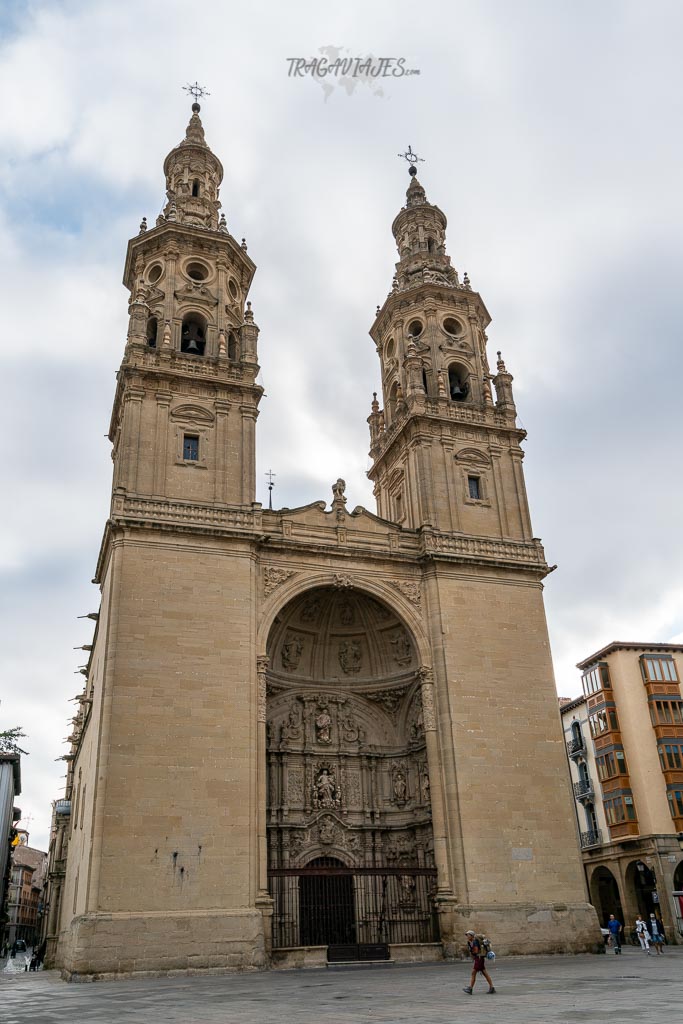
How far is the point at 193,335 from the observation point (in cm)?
3194

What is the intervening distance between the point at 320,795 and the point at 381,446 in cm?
1464

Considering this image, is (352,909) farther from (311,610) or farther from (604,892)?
(604,892)

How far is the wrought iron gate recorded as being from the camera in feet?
83.6

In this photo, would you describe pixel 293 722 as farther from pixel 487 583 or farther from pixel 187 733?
pixel 487 583

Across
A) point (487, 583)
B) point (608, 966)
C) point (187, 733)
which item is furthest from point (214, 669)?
point (608, 966)

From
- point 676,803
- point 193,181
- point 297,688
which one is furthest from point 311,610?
point 676,803

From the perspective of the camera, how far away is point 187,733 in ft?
75.9

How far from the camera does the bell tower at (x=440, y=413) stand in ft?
101

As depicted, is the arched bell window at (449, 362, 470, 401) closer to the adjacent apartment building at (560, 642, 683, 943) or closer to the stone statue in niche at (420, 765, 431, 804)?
the stone statue in niche at (420, 765, 431, 804)

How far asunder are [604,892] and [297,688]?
86.2ft

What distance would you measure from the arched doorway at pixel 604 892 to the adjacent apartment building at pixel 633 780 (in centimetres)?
5

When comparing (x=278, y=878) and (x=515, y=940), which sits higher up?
(x=278, y=878)

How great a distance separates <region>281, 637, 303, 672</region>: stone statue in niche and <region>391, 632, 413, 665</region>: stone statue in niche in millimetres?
3400

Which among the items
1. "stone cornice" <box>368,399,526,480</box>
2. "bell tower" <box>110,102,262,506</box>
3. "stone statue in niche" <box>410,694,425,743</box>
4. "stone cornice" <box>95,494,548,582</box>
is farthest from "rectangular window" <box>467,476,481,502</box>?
"bell tower" <box>110,102,262,506</box>
